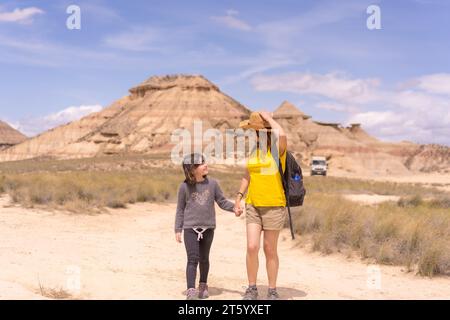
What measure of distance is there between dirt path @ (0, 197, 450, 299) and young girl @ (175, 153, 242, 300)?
0.39m

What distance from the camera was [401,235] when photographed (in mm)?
9289

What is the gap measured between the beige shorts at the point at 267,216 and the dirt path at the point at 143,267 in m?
1.09

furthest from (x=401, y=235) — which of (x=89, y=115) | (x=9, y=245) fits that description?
(x=89, y=115)

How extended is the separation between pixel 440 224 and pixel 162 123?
75619 millimetres

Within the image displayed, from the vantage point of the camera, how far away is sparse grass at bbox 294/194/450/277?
26.1ft

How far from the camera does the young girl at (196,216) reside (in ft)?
18.8

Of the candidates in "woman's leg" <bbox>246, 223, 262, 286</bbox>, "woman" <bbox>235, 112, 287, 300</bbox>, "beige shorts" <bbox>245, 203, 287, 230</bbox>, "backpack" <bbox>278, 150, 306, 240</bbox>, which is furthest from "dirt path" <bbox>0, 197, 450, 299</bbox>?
"backpack" <bbox>278, 150, 306, 240</bbox>

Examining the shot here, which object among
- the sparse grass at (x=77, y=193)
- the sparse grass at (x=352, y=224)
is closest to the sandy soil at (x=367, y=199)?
the sparse grass at (x=352, y=224)

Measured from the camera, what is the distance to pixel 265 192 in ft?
17.8

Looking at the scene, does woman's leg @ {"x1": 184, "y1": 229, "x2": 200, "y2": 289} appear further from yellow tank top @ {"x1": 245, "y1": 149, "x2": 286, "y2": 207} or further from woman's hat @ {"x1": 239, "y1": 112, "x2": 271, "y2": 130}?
woman's hat @ {"x1": 239, "y1": 112, "x2": 271, "y2": 130}

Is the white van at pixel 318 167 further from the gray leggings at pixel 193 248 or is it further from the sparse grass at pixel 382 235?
the gray leggings at pixel 193 248

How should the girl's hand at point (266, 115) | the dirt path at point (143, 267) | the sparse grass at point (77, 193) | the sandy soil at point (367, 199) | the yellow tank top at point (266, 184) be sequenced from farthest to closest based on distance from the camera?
the sandy soil at point (367, 199)
the sparse grass at point (77, 193)
the dirt path at point (143, 267)
the girl's hand at point (266, 115)
the yellow tank top at point (266, 184)

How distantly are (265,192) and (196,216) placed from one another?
0.85 m

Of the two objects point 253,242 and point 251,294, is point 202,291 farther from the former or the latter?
point 253,242
